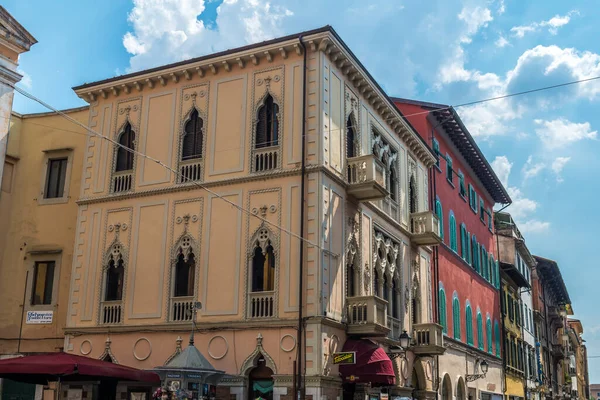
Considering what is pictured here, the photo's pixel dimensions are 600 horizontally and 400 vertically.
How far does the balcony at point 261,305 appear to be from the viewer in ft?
65.0

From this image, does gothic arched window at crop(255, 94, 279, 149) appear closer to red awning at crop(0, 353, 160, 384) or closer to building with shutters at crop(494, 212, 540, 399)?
red awning at crop(0, 353, 160, 384)

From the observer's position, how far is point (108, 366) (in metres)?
19.0

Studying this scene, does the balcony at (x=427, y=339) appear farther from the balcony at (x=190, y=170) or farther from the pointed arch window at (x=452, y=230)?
the balcony at (x=190, y=170)

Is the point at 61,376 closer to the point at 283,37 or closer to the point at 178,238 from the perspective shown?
the point at 178,238

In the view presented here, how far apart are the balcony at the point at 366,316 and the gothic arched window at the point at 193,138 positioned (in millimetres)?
6422

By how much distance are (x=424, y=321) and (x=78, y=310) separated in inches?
496

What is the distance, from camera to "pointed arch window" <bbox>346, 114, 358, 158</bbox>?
22812mm

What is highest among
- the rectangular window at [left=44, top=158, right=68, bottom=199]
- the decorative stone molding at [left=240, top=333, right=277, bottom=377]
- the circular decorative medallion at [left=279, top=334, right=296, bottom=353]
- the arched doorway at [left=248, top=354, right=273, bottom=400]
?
the rectangular window at [left=44, top=158, right=68, bottom=199]

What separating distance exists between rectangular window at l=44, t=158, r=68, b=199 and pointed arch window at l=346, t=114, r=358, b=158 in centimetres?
986

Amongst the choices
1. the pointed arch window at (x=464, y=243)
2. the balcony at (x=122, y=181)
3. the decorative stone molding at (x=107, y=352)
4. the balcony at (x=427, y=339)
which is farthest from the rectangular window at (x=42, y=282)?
the pointed arch window at (x=464, y=243)

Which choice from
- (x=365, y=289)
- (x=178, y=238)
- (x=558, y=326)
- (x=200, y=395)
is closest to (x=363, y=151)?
(x=365, y=289)

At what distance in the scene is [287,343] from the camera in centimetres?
1928

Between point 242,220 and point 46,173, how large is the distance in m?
8.60

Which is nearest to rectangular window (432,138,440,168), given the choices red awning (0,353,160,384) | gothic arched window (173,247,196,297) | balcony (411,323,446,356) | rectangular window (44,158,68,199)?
balcony (411,323,446,356)
